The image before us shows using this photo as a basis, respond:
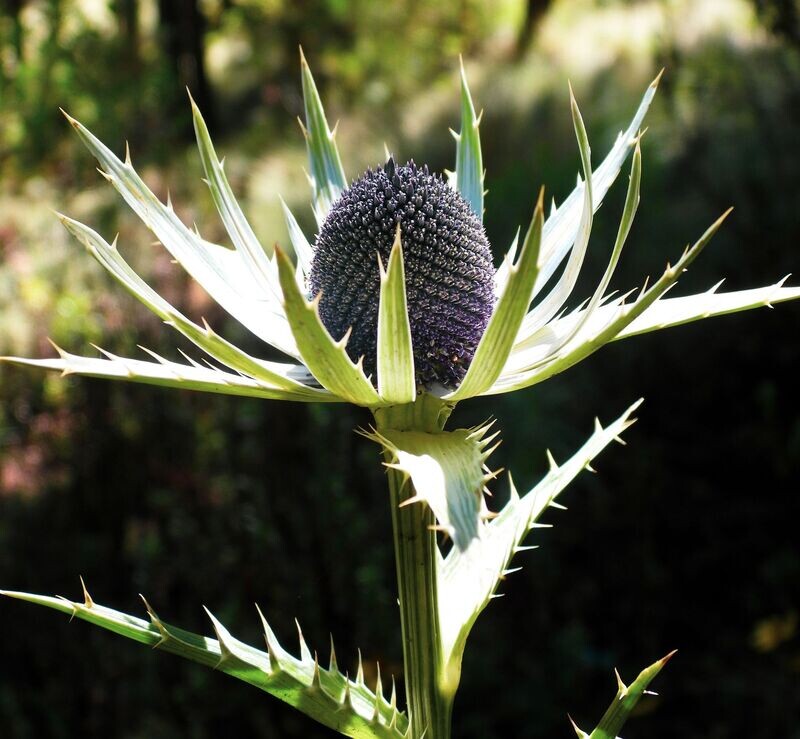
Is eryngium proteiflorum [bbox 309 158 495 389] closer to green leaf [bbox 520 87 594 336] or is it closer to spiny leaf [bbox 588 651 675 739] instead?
green leaf [bbox 520 87 594 336]

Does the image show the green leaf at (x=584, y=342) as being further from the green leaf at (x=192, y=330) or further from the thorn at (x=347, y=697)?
the thorn at (x=347, y=697)

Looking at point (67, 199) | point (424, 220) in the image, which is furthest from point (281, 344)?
point (67, 199)

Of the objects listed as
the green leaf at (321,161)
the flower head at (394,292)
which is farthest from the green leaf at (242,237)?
the green leaf at (321,161)

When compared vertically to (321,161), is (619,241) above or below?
below

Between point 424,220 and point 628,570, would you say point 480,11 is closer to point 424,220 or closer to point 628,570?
point 628,570

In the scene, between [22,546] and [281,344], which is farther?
[22,546]

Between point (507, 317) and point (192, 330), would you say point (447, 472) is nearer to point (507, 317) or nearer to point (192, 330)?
point (507, 317)

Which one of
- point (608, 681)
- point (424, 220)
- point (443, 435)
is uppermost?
point (424, 220)

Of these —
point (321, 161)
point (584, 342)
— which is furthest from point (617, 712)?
point (321, 161)
